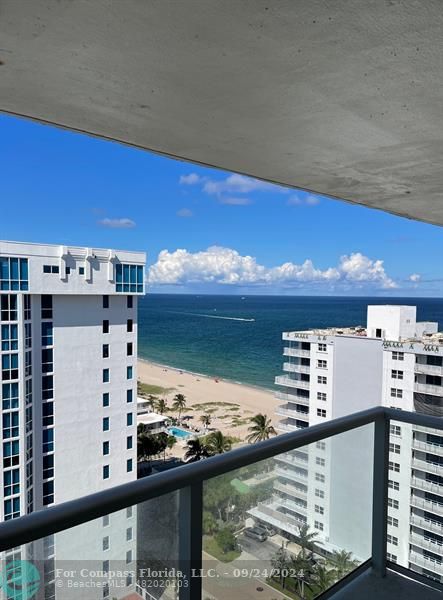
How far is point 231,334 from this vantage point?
4266 cm

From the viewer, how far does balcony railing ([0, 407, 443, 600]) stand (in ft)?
3.37

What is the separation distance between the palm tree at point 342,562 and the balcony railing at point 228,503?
2.0 inches

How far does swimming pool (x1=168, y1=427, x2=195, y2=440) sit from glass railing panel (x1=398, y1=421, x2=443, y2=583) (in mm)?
18444

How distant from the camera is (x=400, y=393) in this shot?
14.6m

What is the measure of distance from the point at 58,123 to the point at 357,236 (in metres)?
51.0

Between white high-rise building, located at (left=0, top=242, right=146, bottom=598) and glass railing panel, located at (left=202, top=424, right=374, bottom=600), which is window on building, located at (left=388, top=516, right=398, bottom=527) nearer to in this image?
glass railing panel, located at (left=202, top=424, right=374, bottom=600)

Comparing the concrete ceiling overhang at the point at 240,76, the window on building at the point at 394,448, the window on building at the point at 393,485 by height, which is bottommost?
the window on building at the point at 393,485

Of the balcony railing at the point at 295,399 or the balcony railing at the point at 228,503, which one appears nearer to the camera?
the balcony railing at the point at 228,503

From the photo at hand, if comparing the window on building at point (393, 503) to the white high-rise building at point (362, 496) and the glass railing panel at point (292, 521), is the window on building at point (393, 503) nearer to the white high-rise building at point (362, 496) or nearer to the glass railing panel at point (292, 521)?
the white high-rise building at point (362, 496)

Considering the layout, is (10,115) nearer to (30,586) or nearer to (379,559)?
(30,586)

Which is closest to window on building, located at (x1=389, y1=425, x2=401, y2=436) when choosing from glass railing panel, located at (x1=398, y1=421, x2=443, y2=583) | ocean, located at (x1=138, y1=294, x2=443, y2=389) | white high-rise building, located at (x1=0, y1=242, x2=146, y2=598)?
glass railing panel, located at (x1=398, y1=421, x2=443, y2=583)

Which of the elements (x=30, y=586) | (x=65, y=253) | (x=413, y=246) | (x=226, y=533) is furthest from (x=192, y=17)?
(x=413, y=246)

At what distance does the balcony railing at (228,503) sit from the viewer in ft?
3.37

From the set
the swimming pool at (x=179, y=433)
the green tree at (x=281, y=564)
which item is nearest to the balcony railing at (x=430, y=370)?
the swimming pool at (x=179, y=433)
